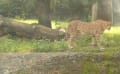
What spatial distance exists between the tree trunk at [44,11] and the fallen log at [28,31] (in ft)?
6.51

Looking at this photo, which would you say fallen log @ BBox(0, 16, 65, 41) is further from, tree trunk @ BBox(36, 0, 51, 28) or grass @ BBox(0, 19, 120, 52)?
tree trunk @ BBox(36, 0, 51, 28)

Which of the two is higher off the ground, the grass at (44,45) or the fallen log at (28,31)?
the fallen log at (28,31)

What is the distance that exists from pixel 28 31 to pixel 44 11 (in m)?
2.24

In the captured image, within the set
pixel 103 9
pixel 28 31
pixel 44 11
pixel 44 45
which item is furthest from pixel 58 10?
pixel 44 45

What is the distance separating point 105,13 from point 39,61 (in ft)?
30.1

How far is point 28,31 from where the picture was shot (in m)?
16.3

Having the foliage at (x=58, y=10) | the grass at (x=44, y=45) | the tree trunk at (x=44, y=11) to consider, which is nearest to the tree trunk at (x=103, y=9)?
the tree trunk at (x=44, y=11)

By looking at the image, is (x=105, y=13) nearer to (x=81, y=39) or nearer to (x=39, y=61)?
(x=81, y=39)

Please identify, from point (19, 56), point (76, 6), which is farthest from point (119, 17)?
point (19, 56)

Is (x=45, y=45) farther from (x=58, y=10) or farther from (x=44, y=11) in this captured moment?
(x=58, y=10)

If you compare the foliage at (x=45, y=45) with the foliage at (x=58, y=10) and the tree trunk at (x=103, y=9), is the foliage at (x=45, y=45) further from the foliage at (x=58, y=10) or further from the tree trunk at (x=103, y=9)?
the foliage at (x=58, y=10)

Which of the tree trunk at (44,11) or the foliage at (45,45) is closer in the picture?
the foliage at (45,45)

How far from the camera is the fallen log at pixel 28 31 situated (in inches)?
629

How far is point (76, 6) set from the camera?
29.8 meters
